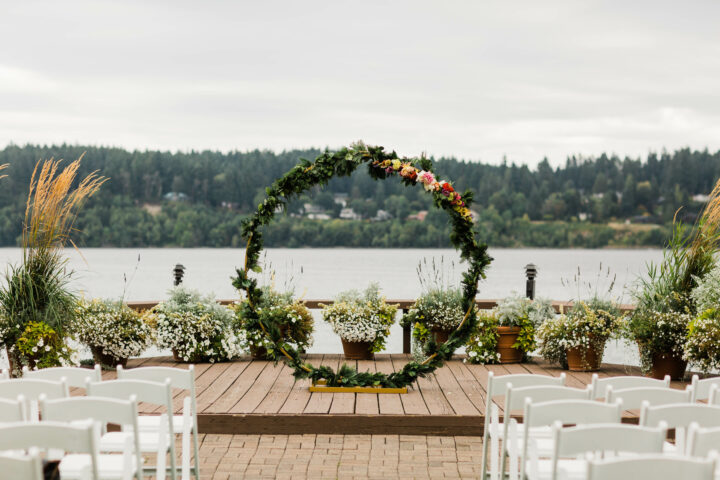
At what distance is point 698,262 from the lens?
7688 mm

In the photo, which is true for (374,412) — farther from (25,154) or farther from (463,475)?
(25,154)

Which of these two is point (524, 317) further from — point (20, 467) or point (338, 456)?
point (20, 467)

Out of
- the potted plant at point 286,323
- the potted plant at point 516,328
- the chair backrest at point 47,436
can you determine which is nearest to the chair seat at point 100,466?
the chair backrest at point 47,436

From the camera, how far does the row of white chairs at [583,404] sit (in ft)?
11.4

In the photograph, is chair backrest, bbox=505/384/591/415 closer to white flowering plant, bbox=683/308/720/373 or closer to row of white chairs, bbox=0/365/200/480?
row of white chairs, bbox=0/365/200/480

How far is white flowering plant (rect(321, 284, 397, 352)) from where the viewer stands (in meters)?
8.67

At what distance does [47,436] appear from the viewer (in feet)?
9.78

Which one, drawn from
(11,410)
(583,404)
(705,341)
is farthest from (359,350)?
(11,410)

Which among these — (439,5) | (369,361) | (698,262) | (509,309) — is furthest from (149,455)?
(439,5)

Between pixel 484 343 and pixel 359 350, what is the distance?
1.41 metres

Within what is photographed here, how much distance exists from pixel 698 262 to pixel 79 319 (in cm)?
602

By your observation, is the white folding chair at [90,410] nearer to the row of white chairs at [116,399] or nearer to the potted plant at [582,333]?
the row of white chairs at [116,399]

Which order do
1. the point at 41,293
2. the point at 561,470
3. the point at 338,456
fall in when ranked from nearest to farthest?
the point at 561,470
the point at 338,456
the point at 41,293

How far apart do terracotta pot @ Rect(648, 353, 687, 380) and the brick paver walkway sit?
2.58 metres
